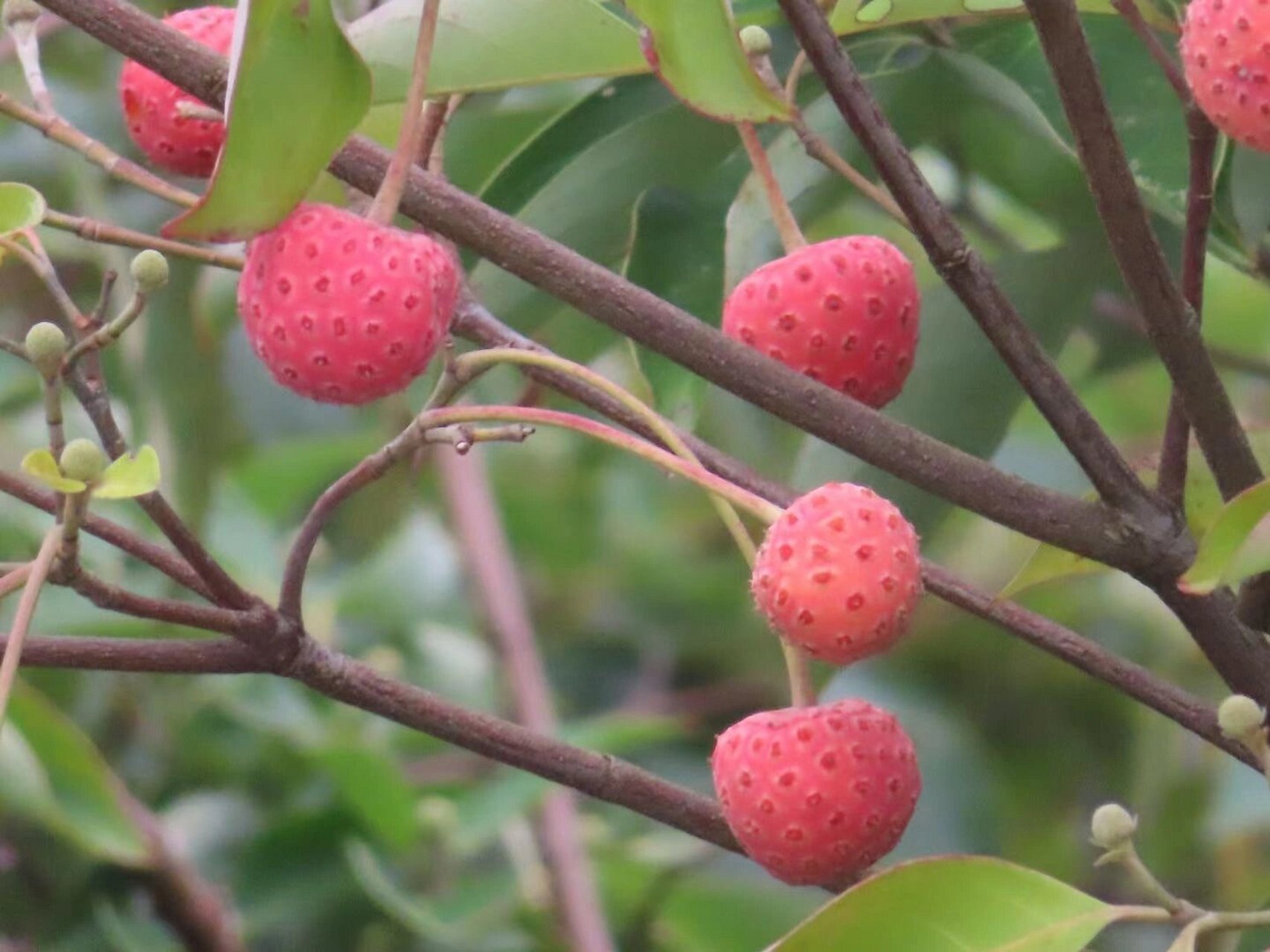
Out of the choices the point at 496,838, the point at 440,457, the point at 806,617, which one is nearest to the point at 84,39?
the point at 440,457

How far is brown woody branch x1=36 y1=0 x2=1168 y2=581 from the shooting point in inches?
21.0

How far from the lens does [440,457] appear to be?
5.56 ft

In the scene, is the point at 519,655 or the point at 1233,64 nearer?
the point at 1233,64

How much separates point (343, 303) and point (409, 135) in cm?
5

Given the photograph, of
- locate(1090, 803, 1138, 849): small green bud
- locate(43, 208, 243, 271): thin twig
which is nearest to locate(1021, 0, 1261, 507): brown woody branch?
locate(1090, 803, 1138, 849): small green bud

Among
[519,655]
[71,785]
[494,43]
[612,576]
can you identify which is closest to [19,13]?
[494,43]

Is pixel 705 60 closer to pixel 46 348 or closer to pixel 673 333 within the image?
pixel 673 333

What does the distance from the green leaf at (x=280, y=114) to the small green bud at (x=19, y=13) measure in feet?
0.65

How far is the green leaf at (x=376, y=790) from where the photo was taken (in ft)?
4.03

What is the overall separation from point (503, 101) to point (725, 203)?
363mm

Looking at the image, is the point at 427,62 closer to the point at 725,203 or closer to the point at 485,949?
the point at 725,203

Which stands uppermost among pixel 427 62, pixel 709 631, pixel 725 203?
pixel 427 62

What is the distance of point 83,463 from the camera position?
0.51 m

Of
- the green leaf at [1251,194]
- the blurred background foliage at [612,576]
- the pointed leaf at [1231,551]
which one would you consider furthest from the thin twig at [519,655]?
the pointed leaf at [1231,551]
